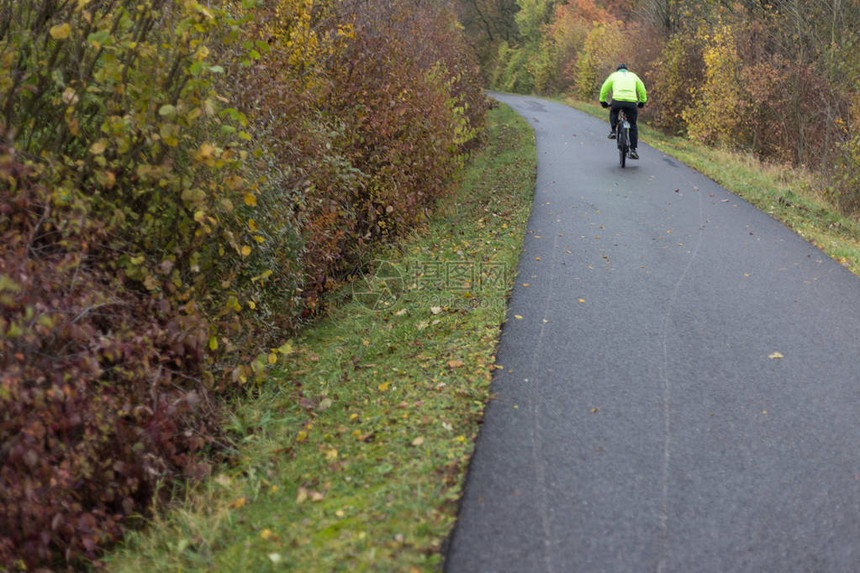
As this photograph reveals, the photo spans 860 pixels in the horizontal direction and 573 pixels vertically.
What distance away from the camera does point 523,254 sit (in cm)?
870

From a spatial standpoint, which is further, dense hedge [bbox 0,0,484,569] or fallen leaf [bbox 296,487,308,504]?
fallen leaf [bbox 296,487,308,504]

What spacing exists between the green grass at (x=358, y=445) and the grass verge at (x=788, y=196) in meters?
4.56

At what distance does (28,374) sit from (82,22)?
2322mm

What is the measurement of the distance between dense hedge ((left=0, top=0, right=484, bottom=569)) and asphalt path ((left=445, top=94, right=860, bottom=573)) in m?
2.01

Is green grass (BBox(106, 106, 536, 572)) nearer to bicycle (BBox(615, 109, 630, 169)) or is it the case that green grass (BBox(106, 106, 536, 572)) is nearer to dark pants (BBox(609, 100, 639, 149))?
bicycle (BBox(615, 109, 630, 169))

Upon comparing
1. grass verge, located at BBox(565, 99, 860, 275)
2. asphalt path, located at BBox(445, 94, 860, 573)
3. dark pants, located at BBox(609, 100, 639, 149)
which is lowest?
asphalt path, located at BBox(445, 94, 860, 573)

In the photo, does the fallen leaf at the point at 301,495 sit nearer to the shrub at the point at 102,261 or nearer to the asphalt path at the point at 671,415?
the shrub at the point at 102,261

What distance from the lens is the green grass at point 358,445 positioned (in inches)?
137

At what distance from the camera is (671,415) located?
15.8 ft

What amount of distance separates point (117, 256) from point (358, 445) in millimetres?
1981

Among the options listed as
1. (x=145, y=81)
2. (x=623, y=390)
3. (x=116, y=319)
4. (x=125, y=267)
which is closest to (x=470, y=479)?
(x=623, y=390)

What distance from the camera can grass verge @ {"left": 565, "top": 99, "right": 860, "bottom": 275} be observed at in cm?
934

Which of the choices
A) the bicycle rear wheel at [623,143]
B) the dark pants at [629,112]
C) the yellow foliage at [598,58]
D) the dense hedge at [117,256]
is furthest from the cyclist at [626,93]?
the yellow foliage at [598,58]

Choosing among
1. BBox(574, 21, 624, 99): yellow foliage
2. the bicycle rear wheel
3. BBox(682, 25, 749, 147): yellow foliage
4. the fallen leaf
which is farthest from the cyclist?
BBox(574, 21, 624, 99): yellow foliage
